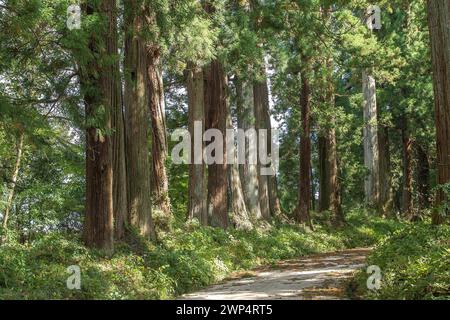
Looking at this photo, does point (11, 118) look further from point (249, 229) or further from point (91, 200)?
point (249, 229)

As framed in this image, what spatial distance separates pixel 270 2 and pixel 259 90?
25.6ft

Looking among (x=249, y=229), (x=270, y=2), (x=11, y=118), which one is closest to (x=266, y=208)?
(x=249, y=229)

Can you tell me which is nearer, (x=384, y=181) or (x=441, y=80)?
(x=441, y=80)

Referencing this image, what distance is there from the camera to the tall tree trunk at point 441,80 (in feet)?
32.5

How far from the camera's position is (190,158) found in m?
16.7

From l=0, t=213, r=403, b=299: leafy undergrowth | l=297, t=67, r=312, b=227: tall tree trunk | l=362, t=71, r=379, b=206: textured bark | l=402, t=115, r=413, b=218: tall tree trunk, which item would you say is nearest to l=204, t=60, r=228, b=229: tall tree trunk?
l=0, t=213, r=403, b=299: leafy undergrowth

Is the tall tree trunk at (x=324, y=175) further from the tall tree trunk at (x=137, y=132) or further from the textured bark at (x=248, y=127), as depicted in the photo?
the tall tree trunk at (x=137, y=132)

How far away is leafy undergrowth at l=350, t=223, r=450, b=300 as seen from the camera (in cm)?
684

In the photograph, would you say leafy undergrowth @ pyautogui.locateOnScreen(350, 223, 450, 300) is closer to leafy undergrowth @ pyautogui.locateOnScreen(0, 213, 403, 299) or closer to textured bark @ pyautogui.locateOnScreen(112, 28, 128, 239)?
leafy undergrowth @ pyautogui.locateOnScreen(0, 213, 403, 299)

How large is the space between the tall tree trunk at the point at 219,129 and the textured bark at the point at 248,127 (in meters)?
3.78

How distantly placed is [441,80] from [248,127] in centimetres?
1172

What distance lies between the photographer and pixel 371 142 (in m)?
28.8

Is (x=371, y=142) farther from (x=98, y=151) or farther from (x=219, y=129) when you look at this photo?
(x=98, y=151)

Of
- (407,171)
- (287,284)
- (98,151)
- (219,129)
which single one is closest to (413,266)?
(287,284)
